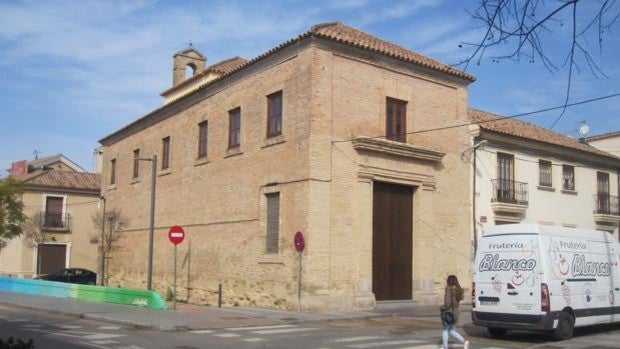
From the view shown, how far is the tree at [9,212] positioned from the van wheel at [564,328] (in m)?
34.8

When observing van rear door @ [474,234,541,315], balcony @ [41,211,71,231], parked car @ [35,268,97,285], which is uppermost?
balcony @ [41,211,71,231]

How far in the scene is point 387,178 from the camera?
70.5 feet

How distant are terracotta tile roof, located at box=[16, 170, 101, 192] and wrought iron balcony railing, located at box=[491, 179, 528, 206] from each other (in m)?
31.6

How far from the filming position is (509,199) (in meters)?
26.0

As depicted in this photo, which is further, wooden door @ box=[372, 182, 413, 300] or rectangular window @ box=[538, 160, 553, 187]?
rectangular window @ box=[538, 160, 553, 187]

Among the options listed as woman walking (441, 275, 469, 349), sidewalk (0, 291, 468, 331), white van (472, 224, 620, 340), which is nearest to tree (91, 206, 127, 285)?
sidewalk (0, 291, 468, 331)

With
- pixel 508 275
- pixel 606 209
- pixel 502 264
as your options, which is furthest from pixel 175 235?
pixel 606 209

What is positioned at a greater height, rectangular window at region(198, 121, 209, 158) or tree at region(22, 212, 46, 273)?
rectangular window at region(198, 121, 209, 158)

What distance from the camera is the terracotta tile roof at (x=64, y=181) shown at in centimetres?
4525

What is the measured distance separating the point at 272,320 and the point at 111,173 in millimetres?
22362

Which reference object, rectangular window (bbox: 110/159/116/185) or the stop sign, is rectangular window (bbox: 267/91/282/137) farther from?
rectangular window (bbox: 110/159/116/185)

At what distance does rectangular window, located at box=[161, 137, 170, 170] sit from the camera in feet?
97.7

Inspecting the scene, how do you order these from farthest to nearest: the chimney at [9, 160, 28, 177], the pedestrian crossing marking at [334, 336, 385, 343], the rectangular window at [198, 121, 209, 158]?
the chimney at [9, 160, 28, 177] < the rectangular window at [198, 121, 209, 158] < the pedestrian crossing marking at [334, 336, 385, 343]

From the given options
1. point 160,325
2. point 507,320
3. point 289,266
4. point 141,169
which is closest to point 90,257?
point 141,169
